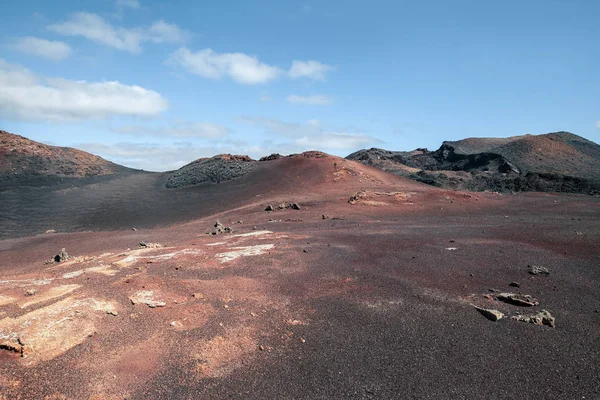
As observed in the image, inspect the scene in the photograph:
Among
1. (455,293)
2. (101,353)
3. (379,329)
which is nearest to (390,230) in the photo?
(455,293)

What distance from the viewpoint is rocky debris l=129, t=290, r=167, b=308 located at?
680 cm

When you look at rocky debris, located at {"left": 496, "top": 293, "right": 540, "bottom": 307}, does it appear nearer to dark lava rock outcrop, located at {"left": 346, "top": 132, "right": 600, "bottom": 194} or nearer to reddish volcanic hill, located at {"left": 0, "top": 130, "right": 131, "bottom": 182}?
dark lava rock outcrop, located at {"left": 346, "top": 132, "right": 600, "bottom": 194}

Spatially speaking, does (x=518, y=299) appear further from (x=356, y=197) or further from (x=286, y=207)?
(x=286, y=207)

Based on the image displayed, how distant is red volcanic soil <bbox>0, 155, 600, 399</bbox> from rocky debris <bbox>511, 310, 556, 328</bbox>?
0.13m

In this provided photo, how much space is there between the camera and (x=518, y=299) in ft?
23.9

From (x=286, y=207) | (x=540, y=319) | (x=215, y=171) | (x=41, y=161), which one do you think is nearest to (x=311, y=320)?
(x=540, y=319)

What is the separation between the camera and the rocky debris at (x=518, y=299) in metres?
7.17

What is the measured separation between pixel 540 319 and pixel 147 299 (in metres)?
7.13

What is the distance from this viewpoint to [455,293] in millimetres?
7746

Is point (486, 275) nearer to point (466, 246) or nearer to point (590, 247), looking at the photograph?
point (466, 246)

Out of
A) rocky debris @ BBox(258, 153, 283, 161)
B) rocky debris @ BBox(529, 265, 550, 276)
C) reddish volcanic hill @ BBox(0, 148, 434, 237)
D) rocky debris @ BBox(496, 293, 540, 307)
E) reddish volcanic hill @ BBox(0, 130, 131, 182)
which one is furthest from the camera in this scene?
rocky debris @ BBox(258, 153, 283, 161)

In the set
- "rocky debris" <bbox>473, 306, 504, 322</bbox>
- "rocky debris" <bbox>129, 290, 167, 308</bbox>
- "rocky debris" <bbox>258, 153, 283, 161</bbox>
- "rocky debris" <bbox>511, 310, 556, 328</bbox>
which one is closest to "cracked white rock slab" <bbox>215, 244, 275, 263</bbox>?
"rocky debris" <bbox>129, 290, 167, 308</bbox>

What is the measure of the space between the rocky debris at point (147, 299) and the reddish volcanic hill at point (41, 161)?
1349 inches

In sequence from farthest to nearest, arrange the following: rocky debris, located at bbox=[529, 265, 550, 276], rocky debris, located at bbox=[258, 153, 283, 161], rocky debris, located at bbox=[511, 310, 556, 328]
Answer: rocky debris, located at bbox=[258, 153, 283, 161], rocky debris, located at bbox=[529, 265, 550, 276], rocky debris, located at bbox=[511, 310, 556, 328]
